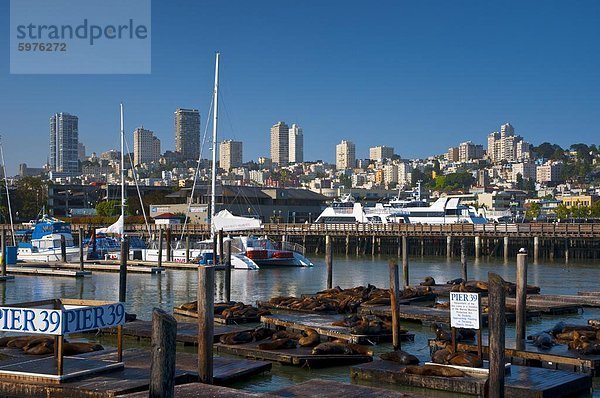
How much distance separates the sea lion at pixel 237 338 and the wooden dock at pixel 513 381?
11.2ft

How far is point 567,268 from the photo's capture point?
5156 centimetres

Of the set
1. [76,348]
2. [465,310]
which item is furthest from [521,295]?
[76,348]

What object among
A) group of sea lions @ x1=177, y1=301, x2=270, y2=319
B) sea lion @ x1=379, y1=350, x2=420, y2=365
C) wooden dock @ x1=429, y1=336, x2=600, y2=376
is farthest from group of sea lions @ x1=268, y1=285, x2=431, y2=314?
sea lion @ x1=379, y1=350, x2=420, y2=365

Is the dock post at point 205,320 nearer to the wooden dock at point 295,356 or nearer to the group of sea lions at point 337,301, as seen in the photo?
the wooden dock at point 295,356

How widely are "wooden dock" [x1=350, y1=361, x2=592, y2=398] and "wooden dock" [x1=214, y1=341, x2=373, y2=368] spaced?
1.39 meters

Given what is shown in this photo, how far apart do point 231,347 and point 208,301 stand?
4.74 metres

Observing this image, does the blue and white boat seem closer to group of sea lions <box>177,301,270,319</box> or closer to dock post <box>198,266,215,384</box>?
group of sea lions <box>177,301,270,319</box>

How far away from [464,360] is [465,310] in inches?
37.8

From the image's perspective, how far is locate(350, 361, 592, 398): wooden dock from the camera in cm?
1324

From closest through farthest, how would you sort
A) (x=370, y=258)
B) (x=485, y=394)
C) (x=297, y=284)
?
1. (x=485, y=394)
2. (x=297, y=284)
3. (x=370, y=258)

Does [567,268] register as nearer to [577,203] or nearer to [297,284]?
[297,284]

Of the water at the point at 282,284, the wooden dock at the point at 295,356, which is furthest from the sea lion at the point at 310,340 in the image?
the water at the point at 282,284

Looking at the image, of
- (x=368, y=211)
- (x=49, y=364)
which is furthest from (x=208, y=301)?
(x=368, y=211)

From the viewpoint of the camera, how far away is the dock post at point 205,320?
521 inches
